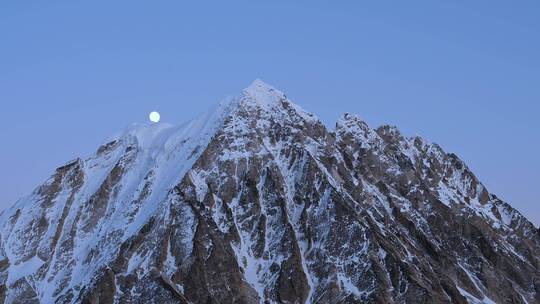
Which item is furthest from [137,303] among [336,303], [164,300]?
[336,303]

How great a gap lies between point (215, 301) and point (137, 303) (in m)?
18.1

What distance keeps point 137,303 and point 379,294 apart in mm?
55974

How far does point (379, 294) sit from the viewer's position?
19888cm

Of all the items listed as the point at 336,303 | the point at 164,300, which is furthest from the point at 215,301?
the point at 336,303

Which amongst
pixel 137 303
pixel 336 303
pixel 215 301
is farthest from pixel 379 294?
pixel 137 303

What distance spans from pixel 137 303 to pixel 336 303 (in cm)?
4606

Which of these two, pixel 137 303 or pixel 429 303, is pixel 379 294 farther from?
pixel 137 303

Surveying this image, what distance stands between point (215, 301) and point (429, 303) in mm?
49564

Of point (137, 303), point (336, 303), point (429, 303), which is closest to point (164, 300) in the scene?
point (137, 303)

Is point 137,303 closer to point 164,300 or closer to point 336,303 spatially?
point 164,300

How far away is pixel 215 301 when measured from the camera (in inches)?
7869

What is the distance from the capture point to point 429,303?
656 feet

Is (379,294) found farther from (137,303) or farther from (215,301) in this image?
(137,303)

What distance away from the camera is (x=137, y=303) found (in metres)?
200
